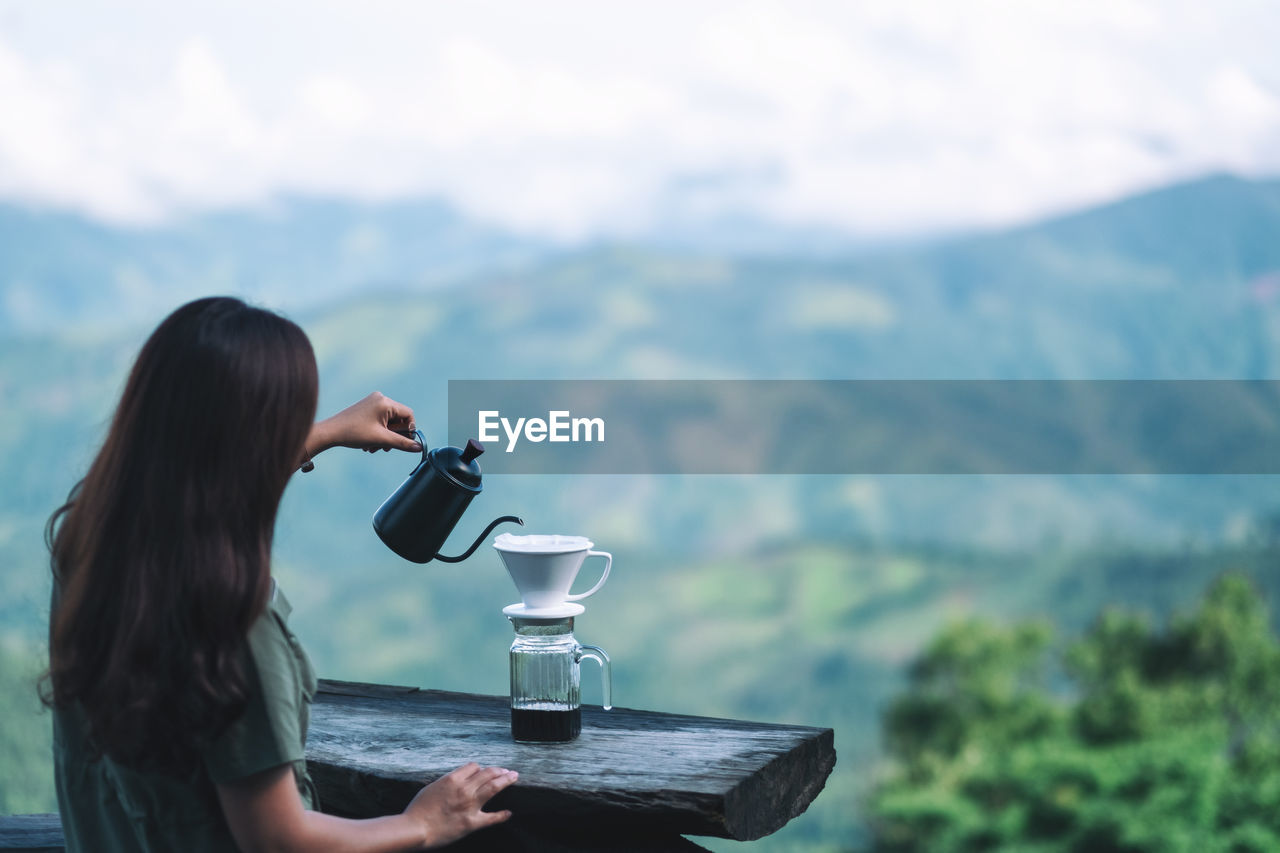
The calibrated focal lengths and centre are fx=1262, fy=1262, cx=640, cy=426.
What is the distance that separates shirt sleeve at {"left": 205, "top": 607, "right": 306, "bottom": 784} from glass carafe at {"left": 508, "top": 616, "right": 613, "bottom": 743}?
2.23ft

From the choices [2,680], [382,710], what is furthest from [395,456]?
[382,710]

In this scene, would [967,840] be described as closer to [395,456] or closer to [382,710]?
[395,456]

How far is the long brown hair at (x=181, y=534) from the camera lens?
4.28ft

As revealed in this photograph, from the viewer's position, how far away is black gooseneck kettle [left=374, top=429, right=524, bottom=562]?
210cm

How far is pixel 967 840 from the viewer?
1016 centimetres

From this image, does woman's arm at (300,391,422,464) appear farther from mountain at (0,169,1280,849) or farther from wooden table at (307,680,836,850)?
mountain at (0,169,1280,849)

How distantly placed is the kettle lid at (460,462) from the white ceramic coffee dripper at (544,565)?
0.15 meters

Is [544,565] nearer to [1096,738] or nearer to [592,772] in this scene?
[592,772]

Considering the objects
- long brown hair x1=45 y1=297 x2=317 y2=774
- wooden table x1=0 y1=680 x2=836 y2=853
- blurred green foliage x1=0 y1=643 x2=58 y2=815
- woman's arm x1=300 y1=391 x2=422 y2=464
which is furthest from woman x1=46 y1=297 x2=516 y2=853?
blurred green foliage x1=0 y1=643 x2=58 y2=815

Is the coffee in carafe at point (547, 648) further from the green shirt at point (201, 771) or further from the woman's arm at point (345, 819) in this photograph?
the green shirt at point (201, 771)

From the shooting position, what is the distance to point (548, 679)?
208 centimetres

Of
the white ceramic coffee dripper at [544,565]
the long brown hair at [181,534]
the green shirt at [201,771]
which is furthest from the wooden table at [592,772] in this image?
the long brown hair at [181,534]

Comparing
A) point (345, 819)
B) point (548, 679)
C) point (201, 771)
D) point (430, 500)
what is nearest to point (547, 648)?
point (548, 679)

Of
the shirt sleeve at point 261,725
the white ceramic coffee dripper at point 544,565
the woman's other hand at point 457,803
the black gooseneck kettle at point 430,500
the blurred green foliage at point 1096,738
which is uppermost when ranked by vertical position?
the black gooseneck kettle at point 430,500
